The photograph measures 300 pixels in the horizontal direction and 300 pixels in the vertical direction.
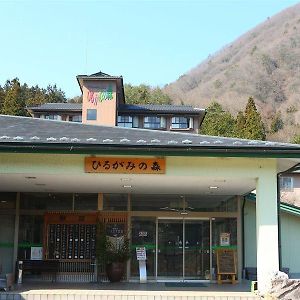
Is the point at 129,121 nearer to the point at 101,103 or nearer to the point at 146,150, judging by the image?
the point at 101,103

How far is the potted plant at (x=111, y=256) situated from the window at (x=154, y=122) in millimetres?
→ 29657

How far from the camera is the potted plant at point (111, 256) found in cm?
1434

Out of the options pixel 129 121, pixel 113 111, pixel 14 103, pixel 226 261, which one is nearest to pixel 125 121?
pixel 129 121

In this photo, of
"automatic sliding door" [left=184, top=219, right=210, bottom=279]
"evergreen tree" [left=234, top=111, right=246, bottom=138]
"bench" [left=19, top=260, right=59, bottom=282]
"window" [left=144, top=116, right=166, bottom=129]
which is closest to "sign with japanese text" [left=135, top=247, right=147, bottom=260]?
"automatic sliding door" [left=184, top=219, right=210, bottom=279]

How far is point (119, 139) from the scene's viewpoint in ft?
34.8

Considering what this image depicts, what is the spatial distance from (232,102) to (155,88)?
1467 cm

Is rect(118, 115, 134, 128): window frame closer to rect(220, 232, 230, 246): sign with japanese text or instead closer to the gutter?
rect(220, 232, 230, 246): sign with japanese text

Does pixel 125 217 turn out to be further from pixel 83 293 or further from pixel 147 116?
pixel 147 116

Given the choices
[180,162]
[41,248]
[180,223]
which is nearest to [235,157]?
[180,162]

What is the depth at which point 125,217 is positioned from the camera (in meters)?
15.1

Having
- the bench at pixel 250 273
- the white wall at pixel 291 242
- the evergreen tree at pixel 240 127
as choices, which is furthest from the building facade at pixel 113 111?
the bench at pixel 250 273

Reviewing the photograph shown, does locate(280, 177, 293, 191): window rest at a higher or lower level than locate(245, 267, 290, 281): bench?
higher

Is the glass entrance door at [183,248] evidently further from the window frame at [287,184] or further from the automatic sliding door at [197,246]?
the window frame at [287,184]

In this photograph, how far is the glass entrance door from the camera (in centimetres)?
1521
